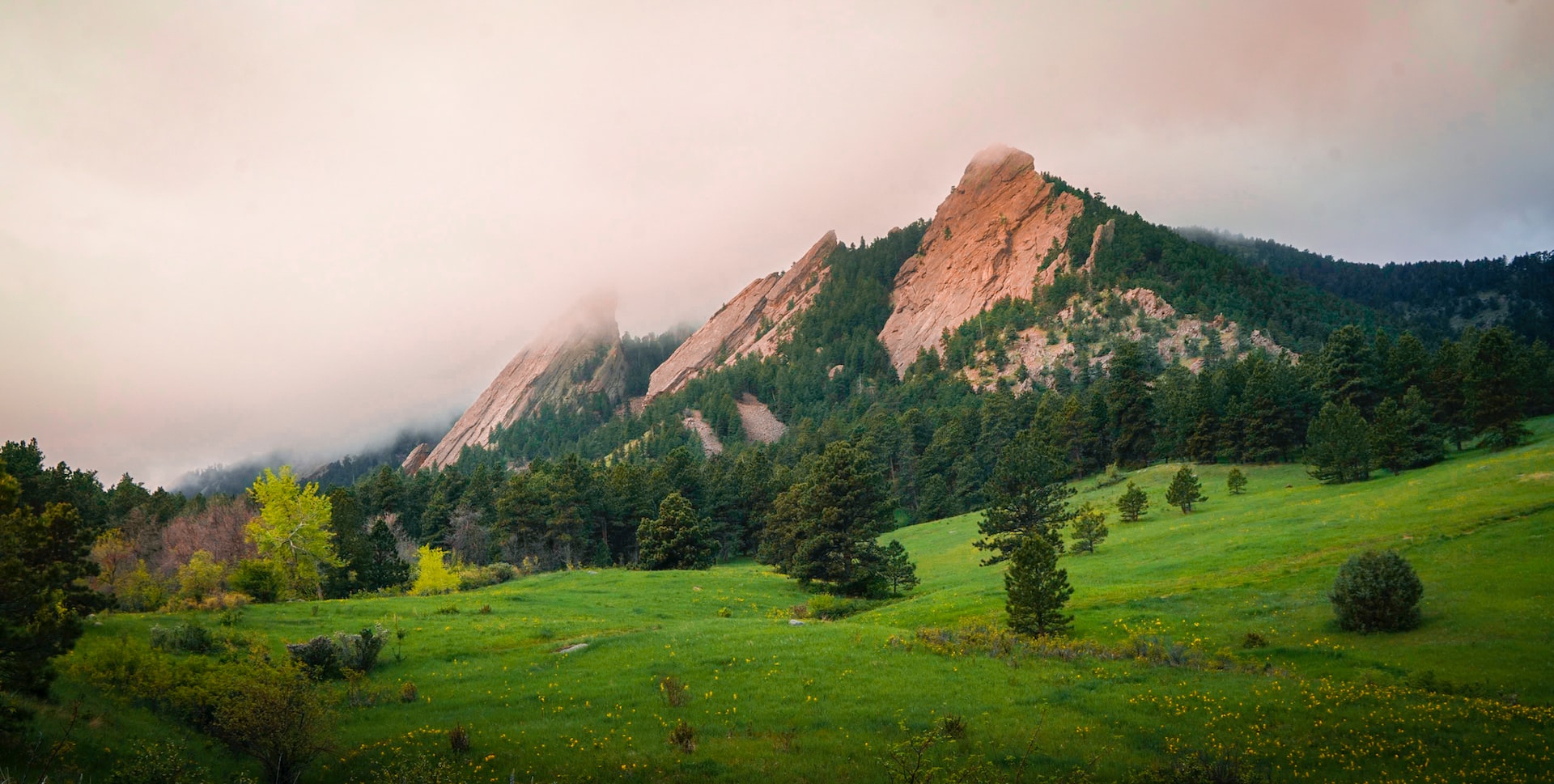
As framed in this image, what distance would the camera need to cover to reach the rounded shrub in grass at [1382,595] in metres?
21.8

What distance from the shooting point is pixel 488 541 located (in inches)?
3440

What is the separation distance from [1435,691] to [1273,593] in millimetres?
12392

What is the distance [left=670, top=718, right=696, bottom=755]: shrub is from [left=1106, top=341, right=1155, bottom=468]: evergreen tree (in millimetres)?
91172

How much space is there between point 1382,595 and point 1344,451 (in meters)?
42.6

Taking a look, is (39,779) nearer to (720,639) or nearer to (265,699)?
(265,699)

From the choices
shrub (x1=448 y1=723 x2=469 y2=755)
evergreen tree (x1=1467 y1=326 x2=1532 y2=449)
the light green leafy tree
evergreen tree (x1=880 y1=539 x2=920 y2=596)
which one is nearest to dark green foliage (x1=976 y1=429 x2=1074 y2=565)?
evergreen tree (x1=880 y1=539 x2=920 y2=596)

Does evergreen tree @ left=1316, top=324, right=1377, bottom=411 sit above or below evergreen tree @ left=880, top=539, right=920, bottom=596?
above

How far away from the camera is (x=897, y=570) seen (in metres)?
46.4

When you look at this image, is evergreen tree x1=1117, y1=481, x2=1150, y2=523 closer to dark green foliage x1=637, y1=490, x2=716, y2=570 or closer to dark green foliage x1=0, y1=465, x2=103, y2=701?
dark green foliage x1=637, y1=490, x2=716, y2=570

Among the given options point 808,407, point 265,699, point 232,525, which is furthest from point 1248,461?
point 808,407

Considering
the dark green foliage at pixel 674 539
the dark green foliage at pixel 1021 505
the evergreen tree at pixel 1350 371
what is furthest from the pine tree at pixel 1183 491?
the dark green foliage at pixel 674 539

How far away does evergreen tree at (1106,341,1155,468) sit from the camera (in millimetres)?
95875

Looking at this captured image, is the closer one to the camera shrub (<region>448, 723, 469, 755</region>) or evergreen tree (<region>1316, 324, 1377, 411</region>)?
shrub (<region>448, 723, 469, 755</region>)

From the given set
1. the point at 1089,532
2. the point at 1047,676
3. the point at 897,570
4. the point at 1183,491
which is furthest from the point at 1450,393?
the point at 1047,676
